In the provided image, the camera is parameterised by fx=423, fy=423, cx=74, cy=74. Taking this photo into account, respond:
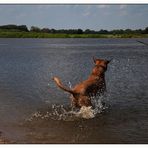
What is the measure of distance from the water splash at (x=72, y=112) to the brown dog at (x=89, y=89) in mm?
158

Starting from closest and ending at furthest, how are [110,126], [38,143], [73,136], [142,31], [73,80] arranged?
[38,143] < [73,136] < [110,126] < [142,31] < [73,80]

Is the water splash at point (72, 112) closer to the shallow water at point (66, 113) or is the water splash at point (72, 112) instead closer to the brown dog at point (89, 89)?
the shallow water at point (66, 113)

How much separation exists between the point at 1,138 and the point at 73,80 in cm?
778

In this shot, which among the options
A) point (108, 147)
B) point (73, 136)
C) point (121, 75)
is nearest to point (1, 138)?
point (73, 136)

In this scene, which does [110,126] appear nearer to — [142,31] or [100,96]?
[100,96]

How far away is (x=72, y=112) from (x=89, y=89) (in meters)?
0.82

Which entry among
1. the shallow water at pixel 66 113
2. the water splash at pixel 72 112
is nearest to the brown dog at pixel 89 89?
the water splash at pixel 72 112

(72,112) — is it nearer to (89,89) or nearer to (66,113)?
(66,113)

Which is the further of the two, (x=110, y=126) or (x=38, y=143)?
(x=110, y=126)

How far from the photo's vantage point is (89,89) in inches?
378

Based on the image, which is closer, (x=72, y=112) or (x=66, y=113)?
(x=72, y=112)

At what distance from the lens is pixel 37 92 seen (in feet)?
43.9

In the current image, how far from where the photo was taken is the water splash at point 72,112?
31.6 feet

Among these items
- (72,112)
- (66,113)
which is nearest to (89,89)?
(72,112)
